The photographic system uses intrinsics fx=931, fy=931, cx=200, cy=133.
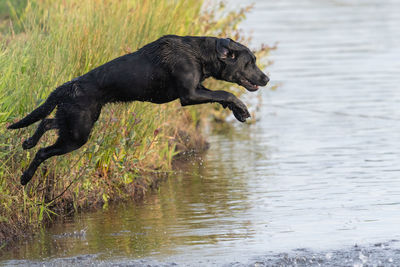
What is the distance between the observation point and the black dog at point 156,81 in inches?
302

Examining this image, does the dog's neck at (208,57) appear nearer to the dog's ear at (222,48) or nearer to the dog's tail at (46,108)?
the dog's ear at (222,48)

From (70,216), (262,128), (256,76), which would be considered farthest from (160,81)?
(262,128)

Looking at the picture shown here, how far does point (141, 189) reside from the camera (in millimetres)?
10555

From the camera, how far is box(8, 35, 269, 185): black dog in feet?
25.2

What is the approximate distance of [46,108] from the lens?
8.08m

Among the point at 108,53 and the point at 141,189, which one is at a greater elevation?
the point at 108,53

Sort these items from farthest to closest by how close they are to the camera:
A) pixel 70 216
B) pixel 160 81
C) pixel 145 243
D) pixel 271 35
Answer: pixel 271 35
pixel 70 216
pixel 145 243
pixel 160 81

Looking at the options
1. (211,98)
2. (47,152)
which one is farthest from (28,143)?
(211,98)

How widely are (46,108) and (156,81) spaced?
1050mm

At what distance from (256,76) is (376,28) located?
57.9 feet

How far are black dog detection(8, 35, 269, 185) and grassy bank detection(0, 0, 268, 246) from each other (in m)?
0.71

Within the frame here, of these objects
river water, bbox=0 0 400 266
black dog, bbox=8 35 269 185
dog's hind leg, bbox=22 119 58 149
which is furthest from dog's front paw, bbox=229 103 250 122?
dog's hind leg, bbox=22 119 58 149

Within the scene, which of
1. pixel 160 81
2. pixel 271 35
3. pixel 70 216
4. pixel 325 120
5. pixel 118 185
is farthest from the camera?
pixel 271 35

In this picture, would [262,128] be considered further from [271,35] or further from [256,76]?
[271,35]
